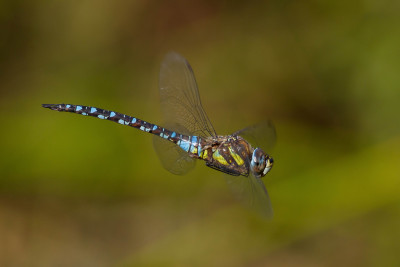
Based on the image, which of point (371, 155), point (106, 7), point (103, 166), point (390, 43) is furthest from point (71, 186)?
point (390, 43)

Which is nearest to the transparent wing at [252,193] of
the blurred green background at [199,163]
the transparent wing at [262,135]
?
the transparent wing at [262,135]

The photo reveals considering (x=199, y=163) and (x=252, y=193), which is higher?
(x=199, y=163)

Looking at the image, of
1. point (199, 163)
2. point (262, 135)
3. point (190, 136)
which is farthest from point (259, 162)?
point (199, 163)

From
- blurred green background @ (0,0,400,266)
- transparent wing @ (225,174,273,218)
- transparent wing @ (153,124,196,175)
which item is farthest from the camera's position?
blurred green background @ (0,0,400,266)

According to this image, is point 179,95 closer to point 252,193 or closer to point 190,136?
point 190,136

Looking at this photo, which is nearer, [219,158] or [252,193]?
[252,193]

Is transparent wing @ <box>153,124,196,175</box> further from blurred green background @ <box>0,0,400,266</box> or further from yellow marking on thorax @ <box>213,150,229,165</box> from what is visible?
blurred green background @ <box>0,0,400,266</box>

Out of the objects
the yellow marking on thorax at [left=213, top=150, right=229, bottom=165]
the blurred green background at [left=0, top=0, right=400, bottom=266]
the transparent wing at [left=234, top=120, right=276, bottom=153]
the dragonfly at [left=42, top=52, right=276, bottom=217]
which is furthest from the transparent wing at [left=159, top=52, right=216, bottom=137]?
the blurred green background at [left=0, top=0, right=400, bottom=266]

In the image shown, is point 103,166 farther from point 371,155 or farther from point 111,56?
point 371,155
